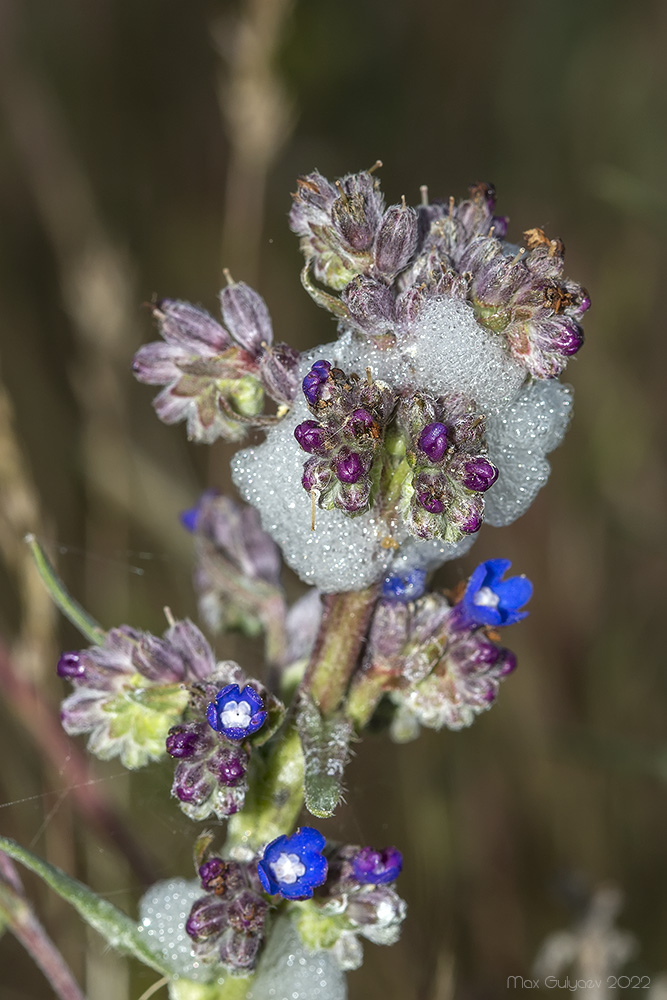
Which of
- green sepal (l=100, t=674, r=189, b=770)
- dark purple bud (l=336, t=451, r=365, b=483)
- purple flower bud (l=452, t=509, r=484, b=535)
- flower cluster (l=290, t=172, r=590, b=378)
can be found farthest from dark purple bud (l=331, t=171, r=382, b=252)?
green sepal (l=100, t=674, r=189, b=770)

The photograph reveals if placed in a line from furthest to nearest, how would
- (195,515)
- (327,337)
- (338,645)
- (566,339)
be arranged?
(327,337)
(195,515)
(338,645)
(566,339)

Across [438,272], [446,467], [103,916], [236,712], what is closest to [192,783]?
[236,712]

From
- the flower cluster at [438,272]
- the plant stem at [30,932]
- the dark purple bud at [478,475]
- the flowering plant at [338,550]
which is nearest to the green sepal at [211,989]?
the flowering plant at [338,550]

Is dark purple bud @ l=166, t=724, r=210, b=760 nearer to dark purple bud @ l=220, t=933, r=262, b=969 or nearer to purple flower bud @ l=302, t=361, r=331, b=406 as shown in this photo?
dark purple bud @ l=220, t=933, r=262, b=969

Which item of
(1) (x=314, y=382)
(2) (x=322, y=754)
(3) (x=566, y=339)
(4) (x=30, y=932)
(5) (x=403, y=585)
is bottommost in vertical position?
(4) (x=30, y=932)

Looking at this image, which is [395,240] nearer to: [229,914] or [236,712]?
[236,712]

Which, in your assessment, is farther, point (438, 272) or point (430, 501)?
point (438, 272)

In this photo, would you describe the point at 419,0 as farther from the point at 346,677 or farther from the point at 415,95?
the point at 346,677
